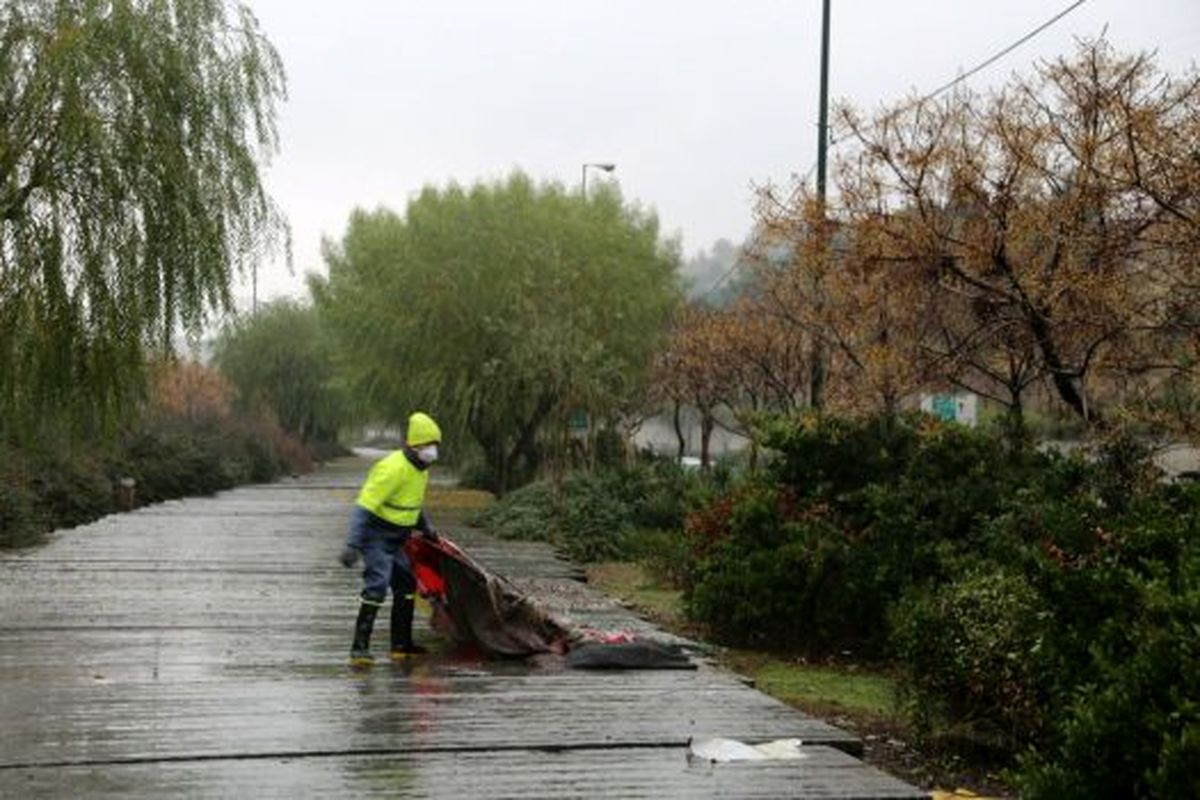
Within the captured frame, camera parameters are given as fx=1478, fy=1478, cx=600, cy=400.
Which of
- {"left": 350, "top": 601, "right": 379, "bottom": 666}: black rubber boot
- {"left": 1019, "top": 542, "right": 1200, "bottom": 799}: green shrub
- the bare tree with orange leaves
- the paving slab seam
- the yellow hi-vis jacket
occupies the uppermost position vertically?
the bare tree with orange leaves

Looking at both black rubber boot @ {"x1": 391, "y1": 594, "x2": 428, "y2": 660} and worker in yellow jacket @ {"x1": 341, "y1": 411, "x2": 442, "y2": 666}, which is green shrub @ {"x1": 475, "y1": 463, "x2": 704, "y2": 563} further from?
worker in yellow jacket @ {"x1": 341, "y1": 411, "x2": 442, "y2": 666}

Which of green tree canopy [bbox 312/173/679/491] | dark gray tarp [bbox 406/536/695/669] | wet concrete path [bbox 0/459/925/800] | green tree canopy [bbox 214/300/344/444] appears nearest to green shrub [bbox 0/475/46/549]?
wet concrete path [bbox 0/459/925/800]

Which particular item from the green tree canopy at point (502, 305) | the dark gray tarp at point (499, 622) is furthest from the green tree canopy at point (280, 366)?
the dark gray tarp at point (499, 622)

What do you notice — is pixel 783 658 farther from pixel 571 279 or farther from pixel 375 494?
pixel 571 279

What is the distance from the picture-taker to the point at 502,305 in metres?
30.2

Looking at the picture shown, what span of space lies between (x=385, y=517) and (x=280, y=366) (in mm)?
55662

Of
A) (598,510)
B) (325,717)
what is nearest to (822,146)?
(598,510)

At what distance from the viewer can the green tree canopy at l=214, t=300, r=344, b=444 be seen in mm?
63312

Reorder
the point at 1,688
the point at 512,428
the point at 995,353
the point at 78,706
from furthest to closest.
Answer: the point at 512,428 → the point at 995,353 → the point at 1,688 → the point at 78,706

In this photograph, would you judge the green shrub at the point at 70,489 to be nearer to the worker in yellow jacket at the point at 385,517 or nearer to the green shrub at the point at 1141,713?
the worker in yellow jacket at the point at 385,517

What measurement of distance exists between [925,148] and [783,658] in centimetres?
445

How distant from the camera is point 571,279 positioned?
97.0 feet

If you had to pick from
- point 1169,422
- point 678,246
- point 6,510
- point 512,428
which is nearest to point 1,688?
point 1169,422

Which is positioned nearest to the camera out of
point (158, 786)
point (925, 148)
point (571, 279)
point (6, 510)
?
point (158, 786)
